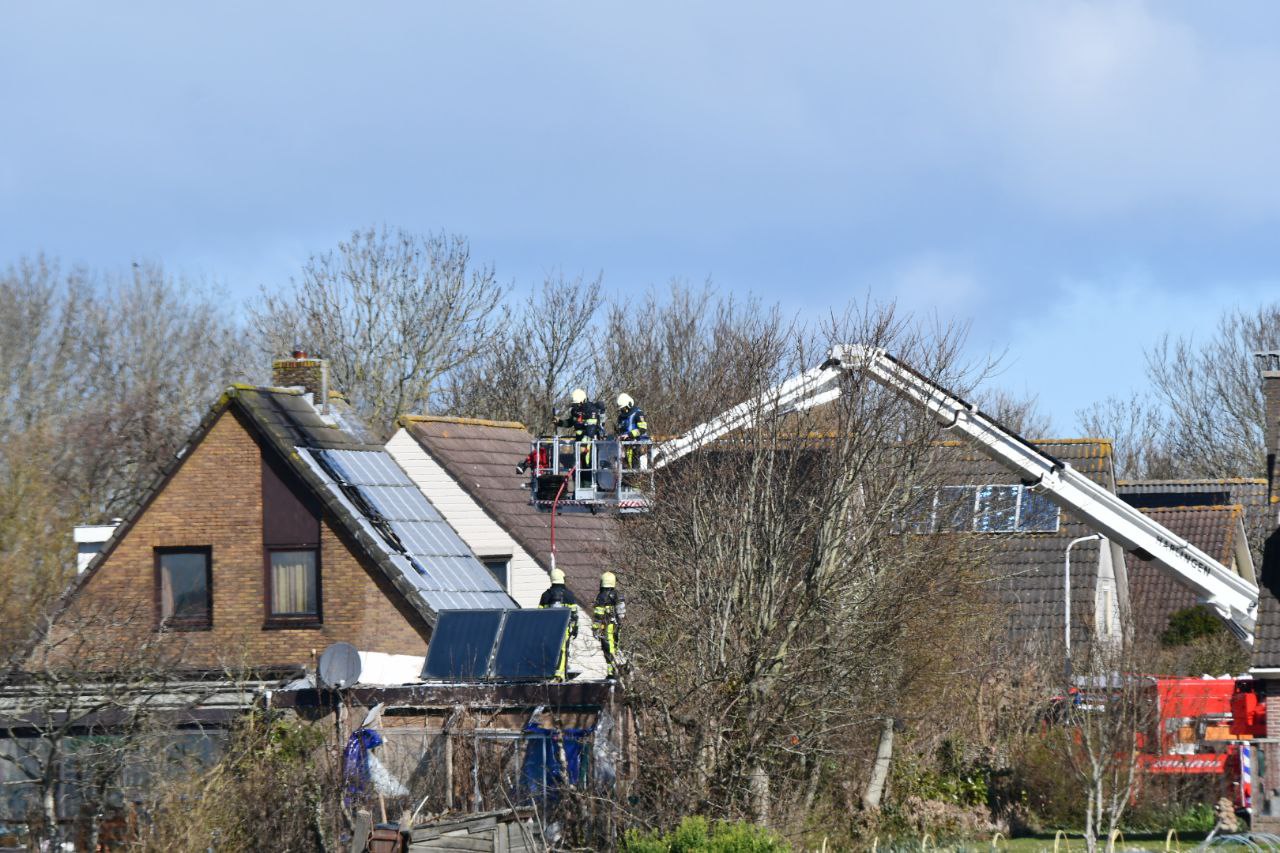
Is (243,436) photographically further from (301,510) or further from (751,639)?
(751,639)

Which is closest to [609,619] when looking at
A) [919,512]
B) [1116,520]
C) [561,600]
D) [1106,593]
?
[561,600]

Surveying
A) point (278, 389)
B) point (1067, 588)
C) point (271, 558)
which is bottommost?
point (1067, 588)

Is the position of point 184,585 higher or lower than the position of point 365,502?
lower

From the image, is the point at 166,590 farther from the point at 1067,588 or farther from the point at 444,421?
the point at 1067,588

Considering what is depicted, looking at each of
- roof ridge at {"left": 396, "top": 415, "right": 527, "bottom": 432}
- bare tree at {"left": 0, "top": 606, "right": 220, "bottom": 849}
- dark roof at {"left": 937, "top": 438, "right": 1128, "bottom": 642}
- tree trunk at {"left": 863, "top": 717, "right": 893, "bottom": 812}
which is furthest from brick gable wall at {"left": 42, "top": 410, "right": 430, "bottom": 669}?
dark roof at {"left": 937, "top": 438, "right": 1128, "bottom": 642}

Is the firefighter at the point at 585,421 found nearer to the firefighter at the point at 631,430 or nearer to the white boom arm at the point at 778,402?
the firefighter at the point at 631,430

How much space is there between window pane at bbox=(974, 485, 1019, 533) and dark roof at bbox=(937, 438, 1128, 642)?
93 cm

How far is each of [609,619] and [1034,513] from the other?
33.0ft

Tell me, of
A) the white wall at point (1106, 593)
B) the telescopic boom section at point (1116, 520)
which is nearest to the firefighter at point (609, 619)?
the telescopic boom section at point (1116, 520)

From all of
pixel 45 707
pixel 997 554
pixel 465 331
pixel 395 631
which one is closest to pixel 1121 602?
pixel 997 554

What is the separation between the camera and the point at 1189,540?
136 feet

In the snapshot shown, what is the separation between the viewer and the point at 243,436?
2644 cm

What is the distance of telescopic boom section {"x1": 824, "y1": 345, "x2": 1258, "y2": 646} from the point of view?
80.8 ft

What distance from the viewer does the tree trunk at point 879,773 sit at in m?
22.4
